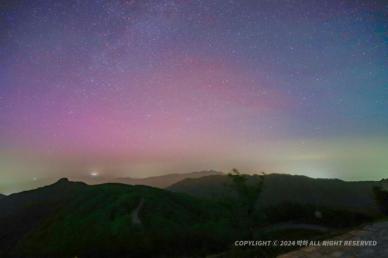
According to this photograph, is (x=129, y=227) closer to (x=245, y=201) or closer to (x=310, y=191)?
(x=245, y=201)

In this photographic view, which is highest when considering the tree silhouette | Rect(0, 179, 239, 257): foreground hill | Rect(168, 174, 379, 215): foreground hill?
the tree silhouette

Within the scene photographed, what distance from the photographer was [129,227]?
3566cm

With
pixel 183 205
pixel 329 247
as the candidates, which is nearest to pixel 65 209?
pixel 183 205

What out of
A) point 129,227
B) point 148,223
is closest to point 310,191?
point 148,223

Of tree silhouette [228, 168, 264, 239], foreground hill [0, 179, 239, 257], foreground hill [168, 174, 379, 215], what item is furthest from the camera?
foreground hill [168, 174, 379, 215]

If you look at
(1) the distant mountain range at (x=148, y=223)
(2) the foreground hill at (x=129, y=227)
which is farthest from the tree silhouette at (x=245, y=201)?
(2) the foreground hill at (x=129, y=227)

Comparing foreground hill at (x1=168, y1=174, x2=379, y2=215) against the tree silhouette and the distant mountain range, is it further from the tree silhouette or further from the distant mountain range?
the tree silhouette

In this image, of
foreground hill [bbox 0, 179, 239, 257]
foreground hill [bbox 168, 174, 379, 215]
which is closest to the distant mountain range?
foreground hill [bbox 0, 179, 239, 257]

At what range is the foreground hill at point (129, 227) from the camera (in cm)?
2781

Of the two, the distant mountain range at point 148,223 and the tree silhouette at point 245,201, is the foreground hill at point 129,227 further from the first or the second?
the tree silhouette at point 245,201

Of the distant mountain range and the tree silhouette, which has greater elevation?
the tree silhouette

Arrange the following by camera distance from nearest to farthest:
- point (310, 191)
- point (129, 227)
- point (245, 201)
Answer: point (245, 201) < point (129, 227) < point (310, 191)

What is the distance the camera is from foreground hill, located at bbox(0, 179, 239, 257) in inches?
1095

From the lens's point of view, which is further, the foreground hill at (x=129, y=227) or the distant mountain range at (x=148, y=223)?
the foreground hill at (x=129, y=227)
